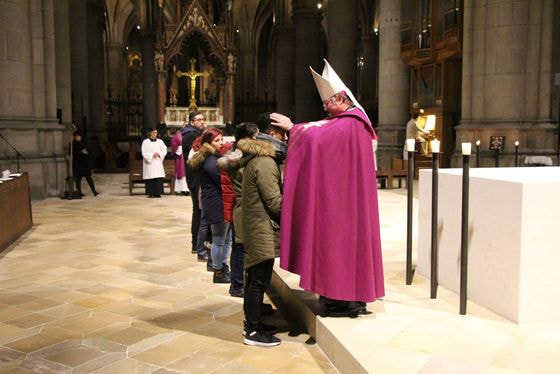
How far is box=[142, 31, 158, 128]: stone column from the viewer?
27.4 m

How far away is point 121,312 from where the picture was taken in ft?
17.0

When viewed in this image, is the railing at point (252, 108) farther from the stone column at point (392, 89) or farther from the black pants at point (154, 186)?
the black pants at point (154, 186)

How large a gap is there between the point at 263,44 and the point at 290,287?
39.1 meters

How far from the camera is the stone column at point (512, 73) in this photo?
42.5 ft

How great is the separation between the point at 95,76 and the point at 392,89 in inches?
555

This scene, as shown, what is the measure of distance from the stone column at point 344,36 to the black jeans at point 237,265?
Result: 16491mm

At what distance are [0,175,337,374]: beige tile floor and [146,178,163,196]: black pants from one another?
453 cm

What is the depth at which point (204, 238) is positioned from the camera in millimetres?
7008

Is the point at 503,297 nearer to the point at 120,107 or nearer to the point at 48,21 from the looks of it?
the point at 48,21

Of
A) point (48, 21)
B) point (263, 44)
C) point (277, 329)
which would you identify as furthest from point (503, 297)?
point (263, 44)

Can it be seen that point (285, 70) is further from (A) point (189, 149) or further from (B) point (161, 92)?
(A) point (189, 149)

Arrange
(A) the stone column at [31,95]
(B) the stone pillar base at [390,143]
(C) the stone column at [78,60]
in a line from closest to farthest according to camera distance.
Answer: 1. (A) the stone column at [31,95]
2. (B) the stone pillar base at [390,143]
3. (C) the stone column at [78,60]

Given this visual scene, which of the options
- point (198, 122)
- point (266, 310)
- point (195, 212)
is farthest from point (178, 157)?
point (266, 310)

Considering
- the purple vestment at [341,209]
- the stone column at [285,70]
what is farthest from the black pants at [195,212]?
the stone column at [285,70]
